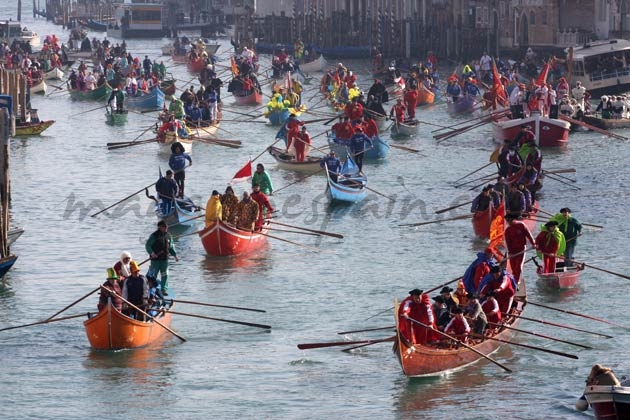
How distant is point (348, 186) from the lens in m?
44.0

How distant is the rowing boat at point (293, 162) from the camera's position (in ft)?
161

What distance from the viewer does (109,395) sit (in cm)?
2605

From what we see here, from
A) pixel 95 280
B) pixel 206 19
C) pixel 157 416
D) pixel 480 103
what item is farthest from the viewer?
pixel 206 19

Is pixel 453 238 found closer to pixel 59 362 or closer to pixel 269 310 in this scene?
pixel 269 310

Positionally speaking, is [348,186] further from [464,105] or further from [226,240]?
[464,105]

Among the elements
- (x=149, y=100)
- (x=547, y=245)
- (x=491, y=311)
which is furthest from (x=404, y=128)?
(x=491, y=311)

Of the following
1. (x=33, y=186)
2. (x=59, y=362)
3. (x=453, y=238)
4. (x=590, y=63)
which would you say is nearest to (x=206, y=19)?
(x=590, y=63)

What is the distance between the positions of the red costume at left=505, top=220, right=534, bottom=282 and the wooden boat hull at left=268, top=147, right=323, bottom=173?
57.6ft

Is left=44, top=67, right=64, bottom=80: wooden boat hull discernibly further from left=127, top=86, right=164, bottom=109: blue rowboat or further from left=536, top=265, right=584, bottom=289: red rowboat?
left=536, top=265, right=584, bottom=289: red rowboat

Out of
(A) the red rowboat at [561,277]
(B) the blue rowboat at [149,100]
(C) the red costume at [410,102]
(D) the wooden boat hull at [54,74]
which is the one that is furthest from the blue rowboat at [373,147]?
(D) the wooden boat hull at [54,74]

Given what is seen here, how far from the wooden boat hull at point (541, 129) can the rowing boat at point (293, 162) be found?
836cm

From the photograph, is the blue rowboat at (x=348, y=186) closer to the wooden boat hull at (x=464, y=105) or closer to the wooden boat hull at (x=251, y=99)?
the wooden boat hull at (x=464, y=105)

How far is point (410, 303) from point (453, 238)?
14.6m

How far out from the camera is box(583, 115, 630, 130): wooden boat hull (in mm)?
60062
